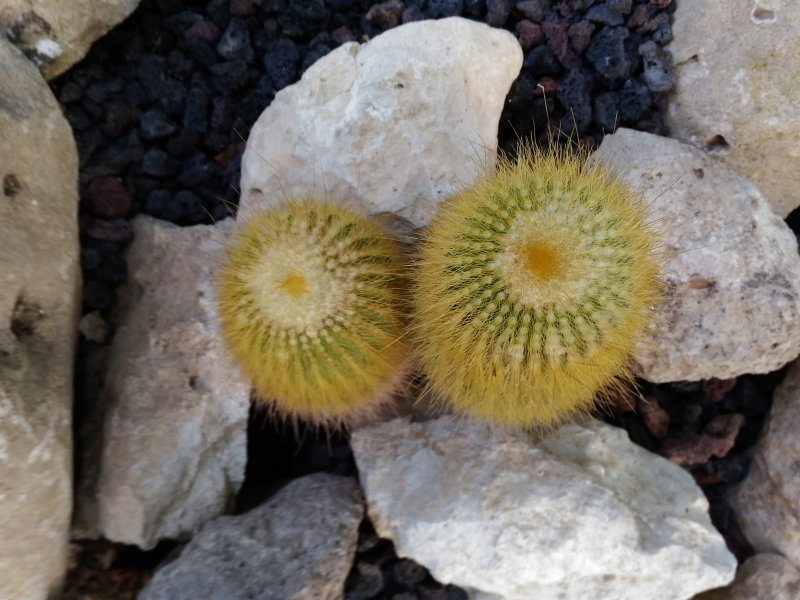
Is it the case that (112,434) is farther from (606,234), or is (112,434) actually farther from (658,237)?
(658,237)

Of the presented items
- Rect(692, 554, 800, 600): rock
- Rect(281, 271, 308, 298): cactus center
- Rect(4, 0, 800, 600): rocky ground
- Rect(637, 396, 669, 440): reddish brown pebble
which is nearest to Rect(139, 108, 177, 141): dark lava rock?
Rect(4, 0, 800, 600): rocky ground

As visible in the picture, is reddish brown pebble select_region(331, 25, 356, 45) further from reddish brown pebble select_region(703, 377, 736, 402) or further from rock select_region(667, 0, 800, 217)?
reddish brown pebble select_region(703, 377, 736, 402)

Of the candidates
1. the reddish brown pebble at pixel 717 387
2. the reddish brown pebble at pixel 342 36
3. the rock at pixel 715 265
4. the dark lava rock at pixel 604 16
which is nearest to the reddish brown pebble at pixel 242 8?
the reddish brown pebble at pixel 342 36

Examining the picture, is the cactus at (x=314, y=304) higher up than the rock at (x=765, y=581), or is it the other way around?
the cactus at (x=314, y=304)

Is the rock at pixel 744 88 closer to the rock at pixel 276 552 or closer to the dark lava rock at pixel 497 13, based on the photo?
the dark lava rock at pixel 497 13

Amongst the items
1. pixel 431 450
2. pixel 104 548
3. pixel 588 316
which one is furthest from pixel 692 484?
pixel 104 548

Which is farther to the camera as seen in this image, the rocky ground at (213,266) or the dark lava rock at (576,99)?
the dark lava rock at (576,99)
